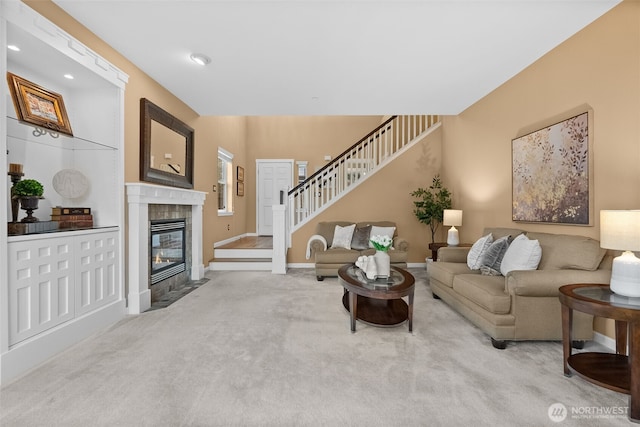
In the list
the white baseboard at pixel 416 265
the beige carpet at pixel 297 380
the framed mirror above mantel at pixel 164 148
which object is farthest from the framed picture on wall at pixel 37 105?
the white baseboard at pixel 416 265

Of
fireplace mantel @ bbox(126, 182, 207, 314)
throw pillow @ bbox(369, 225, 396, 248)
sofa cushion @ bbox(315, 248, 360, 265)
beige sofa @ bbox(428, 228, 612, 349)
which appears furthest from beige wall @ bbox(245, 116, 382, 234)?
beige sofa @ bbox(428, 228, 612, 349)

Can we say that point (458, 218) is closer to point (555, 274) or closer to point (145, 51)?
point (555, 274)

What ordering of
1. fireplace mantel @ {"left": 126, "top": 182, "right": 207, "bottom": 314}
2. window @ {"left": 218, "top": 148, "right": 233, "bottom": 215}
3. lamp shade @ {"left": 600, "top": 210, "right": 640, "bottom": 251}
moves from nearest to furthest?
lamp shade @ {"left": 600, "top": 210, "right": 640, "bottom": 251}, fireplace mantel @ {"left": 126, "top": 182, "right": 207, "bottom": 314}, window @ {"left": 218, "top": 148, "right": 233, "bottom": 215}

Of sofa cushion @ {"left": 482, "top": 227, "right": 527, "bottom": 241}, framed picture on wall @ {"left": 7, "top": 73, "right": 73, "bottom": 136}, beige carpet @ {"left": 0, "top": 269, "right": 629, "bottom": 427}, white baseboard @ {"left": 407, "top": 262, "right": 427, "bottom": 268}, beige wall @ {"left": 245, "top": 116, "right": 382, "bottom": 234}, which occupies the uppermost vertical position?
beige wall @ {"left": 245, "top": 116, "right": 382, "bottom": 234}

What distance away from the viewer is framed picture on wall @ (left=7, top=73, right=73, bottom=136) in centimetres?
216

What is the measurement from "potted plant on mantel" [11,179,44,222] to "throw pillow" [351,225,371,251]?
162 inches

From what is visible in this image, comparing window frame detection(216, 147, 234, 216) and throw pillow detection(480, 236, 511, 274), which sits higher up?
window frame detection(216, 147, 234, 216)

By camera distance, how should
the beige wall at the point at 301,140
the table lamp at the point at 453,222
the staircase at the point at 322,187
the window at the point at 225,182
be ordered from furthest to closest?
the beige wall at the point at 301,140 < the window at the point at 225,182 < the staircase at the point at 322,187 < the table lamp at the point at 453,222

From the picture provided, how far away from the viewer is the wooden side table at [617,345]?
1.58 metres

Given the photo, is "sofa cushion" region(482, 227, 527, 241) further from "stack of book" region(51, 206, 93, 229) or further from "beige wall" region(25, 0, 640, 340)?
"stack of book" region(51, 206, 93, 229)

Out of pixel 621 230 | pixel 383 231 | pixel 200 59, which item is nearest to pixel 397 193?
pixel 383 231

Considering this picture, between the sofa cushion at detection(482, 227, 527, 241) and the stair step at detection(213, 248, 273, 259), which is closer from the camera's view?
the sofa cushion at detection(482, 227, 527, 241)

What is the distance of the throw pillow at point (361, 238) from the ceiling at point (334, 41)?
91.0 inches

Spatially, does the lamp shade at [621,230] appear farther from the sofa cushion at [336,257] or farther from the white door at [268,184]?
the white door at [268,184]
